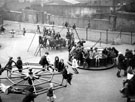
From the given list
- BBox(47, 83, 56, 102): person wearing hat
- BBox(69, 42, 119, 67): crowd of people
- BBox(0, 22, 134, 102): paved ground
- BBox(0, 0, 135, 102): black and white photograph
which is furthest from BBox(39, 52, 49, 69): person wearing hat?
BBox(47, 83, 56, 102): person wearing hat

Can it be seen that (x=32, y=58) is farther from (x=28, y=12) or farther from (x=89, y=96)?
(x=28, y=12)

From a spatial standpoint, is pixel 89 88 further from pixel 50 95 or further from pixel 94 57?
pixel 94 57

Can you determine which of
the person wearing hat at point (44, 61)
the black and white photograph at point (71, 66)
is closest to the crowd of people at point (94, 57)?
the black and white photograph at point (71, 66)

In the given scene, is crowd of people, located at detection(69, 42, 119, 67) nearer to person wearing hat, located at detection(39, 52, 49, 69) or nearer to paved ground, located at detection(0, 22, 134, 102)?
paved ground, located at detection(0, 22, 134, 102)

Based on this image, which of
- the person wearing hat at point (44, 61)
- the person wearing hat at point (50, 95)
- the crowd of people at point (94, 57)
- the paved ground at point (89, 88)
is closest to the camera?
the person wearing hat at point (50, 95)

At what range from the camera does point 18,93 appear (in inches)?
534

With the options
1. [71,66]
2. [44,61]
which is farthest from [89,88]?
[71,66]

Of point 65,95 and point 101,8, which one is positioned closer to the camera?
point 65,95

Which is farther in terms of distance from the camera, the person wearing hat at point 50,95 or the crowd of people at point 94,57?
the crowd of people at point 94,57

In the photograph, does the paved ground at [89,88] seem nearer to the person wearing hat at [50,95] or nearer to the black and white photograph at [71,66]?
the black and white photograph at [71,66]

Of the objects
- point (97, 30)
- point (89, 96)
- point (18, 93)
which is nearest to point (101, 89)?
point (89, 96)

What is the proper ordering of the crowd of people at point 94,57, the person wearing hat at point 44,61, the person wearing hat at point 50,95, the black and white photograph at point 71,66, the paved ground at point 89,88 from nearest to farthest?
1. the person wearing hat at point 50,95
2. the paved ground at point 89,88
3. the black and white photograph at point 71,66
4. the person wearing hat at point 44,61
5. the crowd of people at point 94,57

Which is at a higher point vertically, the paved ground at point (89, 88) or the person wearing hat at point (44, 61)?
the person wearing hat at point (44, 61)

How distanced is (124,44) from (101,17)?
53.4 feet
